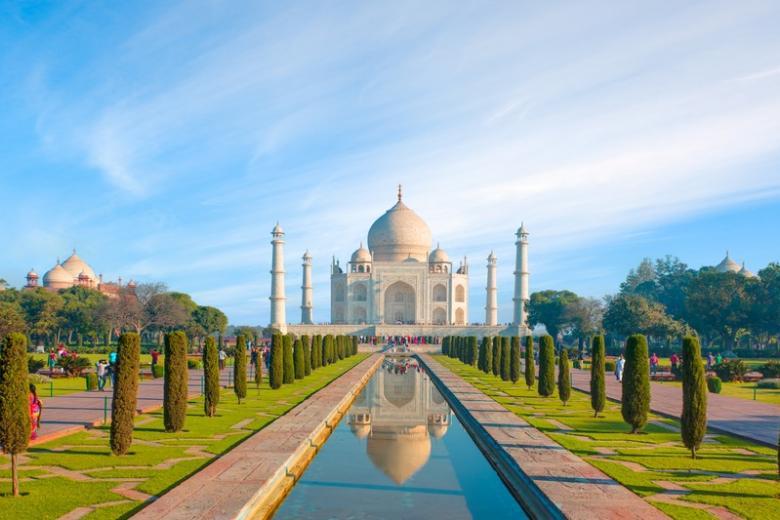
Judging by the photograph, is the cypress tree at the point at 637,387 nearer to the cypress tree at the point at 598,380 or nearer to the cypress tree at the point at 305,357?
the cypress tree at the point at 598,380

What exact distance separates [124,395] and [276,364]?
986cm

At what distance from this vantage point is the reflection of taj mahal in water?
10703 millimetres

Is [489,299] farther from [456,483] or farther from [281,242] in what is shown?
[456,483]

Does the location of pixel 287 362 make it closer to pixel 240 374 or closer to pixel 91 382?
pixel 240 374

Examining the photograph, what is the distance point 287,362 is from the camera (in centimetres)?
2086

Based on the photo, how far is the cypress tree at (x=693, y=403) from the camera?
9.84 metres

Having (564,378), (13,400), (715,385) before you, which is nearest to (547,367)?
(564,378)

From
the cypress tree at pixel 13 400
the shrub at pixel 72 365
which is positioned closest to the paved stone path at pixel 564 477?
the cypress tree at pixel 13 400

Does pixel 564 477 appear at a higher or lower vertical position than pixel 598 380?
lower

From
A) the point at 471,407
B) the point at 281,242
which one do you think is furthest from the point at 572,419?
the point at 281,242

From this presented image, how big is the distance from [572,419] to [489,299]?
5203cm

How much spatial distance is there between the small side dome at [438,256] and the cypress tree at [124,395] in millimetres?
59775

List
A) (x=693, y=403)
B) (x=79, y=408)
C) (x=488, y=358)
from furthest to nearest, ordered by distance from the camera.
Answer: (x=488, y=358) → (x=79, y=408) → (x=693, y=403)

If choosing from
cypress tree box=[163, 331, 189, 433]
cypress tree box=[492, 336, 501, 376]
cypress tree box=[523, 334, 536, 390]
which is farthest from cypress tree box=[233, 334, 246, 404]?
cypress tree box=[492, 336, 501, 376]
